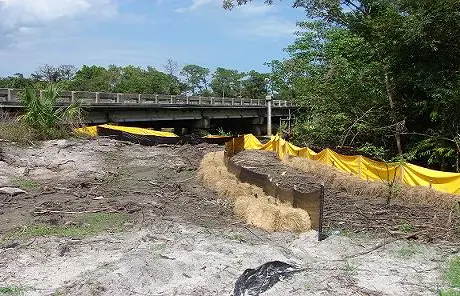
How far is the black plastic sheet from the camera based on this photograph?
5.94m

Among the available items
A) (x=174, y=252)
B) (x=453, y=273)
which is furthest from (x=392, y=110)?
(x=174, y=252)

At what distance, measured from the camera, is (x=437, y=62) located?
14672 mm

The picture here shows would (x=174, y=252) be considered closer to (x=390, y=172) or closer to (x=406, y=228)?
(x=406, y=228)

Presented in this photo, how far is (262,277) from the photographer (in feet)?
20.3

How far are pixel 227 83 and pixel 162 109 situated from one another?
308 feet

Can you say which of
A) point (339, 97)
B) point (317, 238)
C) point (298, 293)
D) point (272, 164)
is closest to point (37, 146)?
point (272, 164)

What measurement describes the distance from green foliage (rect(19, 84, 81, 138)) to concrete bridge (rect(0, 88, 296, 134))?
251 cm

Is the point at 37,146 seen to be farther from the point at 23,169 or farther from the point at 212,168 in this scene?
the point at 212,168

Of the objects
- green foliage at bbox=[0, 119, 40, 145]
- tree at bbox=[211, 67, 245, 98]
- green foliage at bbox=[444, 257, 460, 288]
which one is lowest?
green foliage at bbox=[444, 257, 460, 288]

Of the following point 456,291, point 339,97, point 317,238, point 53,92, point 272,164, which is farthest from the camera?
point 53,92

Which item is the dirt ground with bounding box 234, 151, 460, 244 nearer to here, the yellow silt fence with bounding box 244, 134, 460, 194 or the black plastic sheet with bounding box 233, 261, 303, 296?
the yellow silt fence with bounding box 244, 134, 460, 194

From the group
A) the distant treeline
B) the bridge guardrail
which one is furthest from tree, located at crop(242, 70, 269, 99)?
the bridge guardrail

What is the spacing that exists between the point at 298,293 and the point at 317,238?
95.3 inches

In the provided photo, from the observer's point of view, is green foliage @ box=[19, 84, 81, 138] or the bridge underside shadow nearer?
green foliage @ box=[19, 84, 81, 138]
